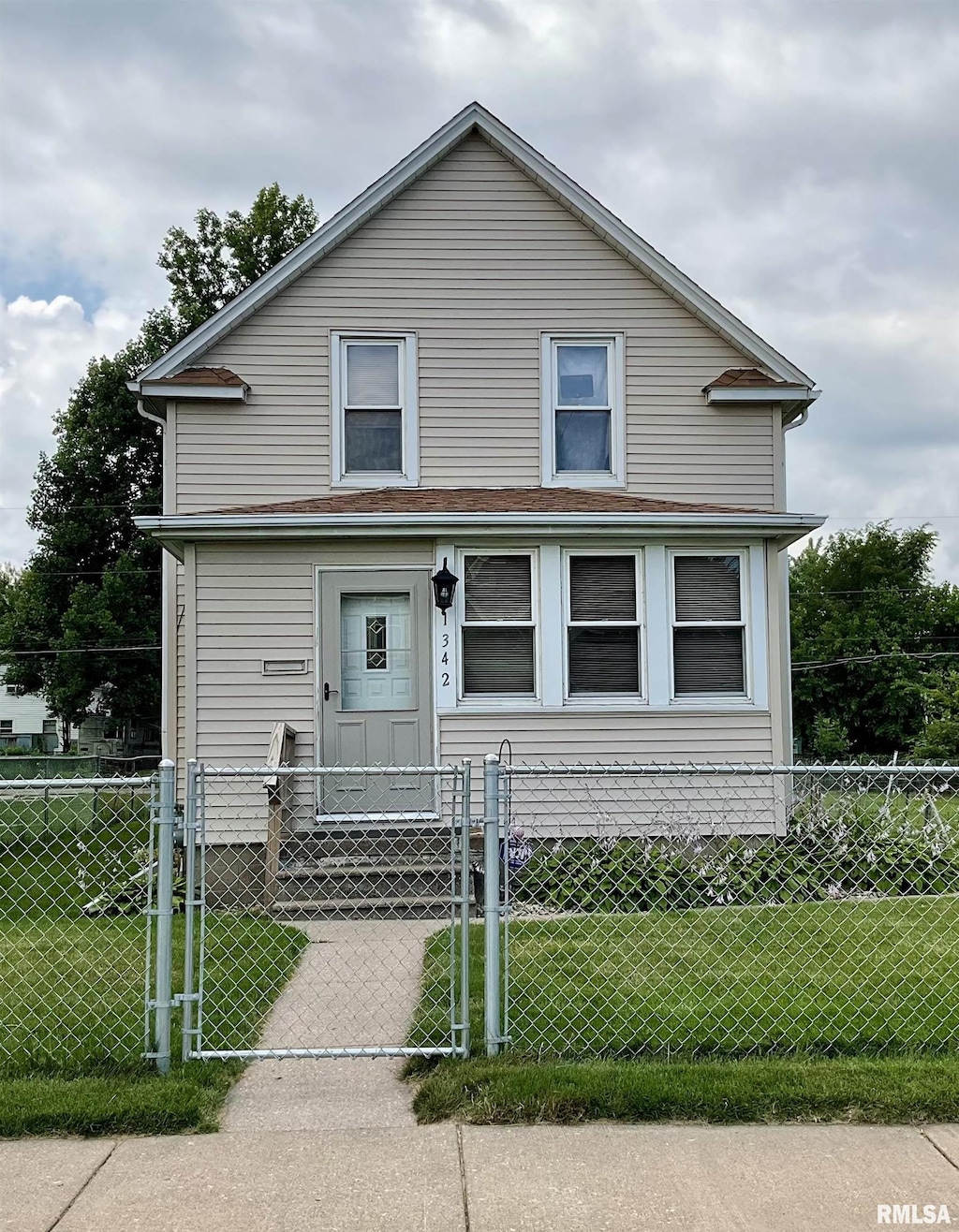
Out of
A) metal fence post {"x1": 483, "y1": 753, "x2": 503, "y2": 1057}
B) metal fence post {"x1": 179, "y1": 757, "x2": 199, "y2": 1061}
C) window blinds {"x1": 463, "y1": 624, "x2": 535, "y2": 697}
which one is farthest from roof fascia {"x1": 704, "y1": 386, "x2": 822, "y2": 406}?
metal fence post {"x1": 179, "y1": 757, "x2": 199, "y2": 1061}

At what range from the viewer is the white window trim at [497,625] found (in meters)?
10.3

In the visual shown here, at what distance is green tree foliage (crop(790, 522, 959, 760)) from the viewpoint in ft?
131

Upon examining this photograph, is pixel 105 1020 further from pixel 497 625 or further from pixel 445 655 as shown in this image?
pixel 497 625

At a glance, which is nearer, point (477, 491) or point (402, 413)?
point (477, 491)

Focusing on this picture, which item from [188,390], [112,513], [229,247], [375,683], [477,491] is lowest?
[375,683]

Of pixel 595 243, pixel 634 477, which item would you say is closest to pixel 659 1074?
pixel 634 477

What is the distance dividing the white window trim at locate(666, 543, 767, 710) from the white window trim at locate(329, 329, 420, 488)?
113 inches

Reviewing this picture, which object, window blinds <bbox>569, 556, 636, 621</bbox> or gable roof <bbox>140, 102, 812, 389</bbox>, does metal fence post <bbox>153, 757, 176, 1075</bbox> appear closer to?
window blinds <bbox>569, 556, 636, 621</bbox>

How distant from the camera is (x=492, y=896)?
15.4 ft

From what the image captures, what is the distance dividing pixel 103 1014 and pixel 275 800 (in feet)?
9.59

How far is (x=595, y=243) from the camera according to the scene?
454 inches

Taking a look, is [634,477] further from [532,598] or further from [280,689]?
[280,689]

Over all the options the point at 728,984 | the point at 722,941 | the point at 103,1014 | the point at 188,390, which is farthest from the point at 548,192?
the point at 103,1014

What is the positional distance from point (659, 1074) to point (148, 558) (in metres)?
27.1
